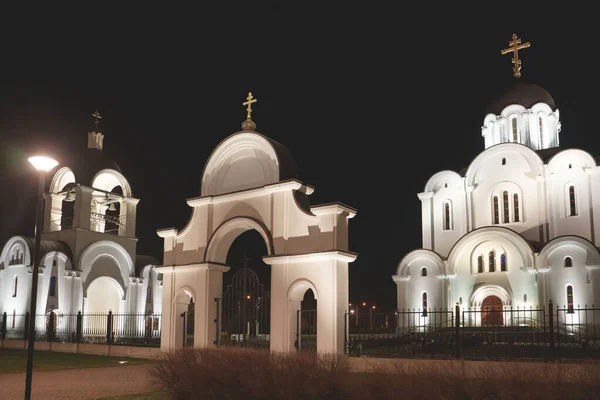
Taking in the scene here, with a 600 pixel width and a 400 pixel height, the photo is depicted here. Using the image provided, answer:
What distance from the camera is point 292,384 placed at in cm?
1006

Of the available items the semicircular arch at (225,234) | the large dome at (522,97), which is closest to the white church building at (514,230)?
the large dome at (522,97)

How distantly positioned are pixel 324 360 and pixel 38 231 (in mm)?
5464

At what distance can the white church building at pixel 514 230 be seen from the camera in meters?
30.9

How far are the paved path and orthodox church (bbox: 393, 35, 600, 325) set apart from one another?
2095 cm

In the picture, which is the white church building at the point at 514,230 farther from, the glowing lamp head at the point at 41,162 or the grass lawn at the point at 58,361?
the glowing lamp head at the point at 41,162

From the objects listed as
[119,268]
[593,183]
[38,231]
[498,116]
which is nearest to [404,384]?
[38,231]

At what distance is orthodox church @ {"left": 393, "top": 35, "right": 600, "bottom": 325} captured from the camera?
3094 centimetres

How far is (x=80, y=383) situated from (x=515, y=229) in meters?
26.8

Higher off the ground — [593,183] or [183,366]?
[593,183]

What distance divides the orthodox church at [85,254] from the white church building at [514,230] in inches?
654

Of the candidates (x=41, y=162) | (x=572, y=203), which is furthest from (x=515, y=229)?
(x=41, y=162)

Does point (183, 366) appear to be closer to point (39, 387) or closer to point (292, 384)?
point (292, 384)

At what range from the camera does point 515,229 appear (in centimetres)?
3459

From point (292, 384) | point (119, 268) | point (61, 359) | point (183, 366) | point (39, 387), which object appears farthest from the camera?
point (119, 268)
